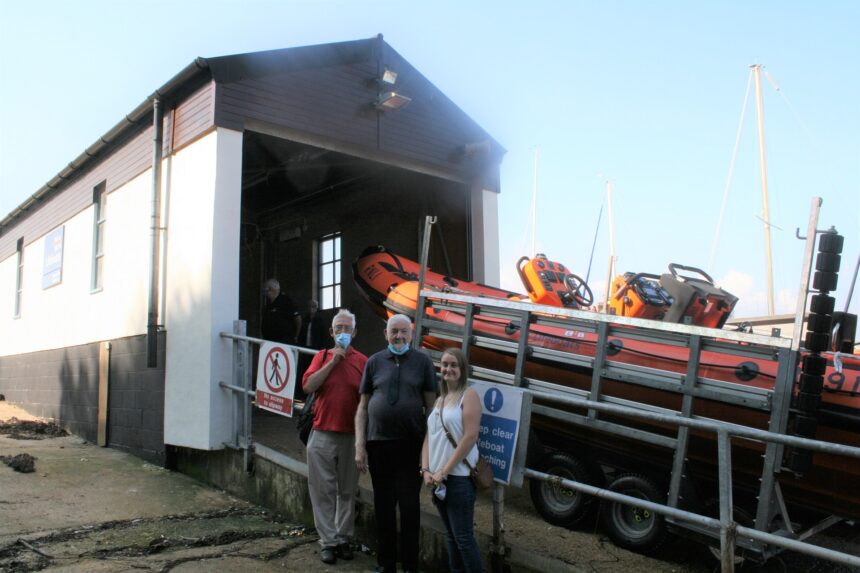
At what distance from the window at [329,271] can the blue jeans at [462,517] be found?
25.4 ft

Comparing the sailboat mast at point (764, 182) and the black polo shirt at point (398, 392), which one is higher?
the sailboat mast at point (764, 182)

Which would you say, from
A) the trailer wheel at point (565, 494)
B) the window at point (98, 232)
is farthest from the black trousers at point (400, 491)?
the window at point (98, 232)

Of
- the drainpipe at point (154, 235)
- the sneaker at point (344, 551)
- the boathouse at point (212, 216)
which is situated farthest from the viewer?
the drainpipe at point (154, 235)

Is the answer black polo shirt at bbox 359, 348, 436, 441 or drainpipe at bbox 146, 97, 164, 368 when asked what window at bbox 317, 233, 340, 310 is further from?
black polo shirt at bbox 359, 348, 436, 441

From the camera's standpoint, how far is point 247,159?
10305mm

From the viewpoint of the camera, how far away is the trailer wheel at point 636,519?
14.8 ft

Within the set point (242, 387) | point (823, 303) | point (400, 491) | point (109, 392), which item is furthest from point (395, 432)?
point (109, 392)

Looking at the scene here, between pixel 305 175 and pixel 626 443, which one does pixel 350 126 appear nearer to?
pixel 305 175

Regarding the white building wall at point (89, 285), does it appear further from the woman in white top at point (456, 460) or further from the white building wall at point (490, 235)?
the woman in white top at point (456, 460)

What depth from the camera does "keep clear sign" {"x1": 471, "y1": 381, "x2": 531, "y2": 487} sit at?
4.20m

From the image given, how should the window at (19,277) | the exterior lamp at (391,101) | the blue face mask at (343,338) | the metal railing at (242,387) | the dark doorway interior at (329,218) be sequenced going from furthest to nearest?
the window at (19,277) → the dark doorway interior at (329,218) → the exterior lamp at (391,101) → the metal railing at (242,387) → the blue face mask at (343,338)

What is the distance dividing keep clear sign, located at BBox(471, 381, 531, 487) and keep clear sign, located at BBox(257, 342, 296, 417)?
6.36ft

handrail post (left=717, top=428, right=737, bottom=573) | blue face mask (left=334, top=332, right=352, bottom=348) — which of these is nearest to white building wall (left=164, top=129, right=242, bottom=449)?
blue face mask (left=334, top=332, right=352, bottom=348)

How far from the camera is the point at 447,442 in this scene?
12.8 ft
